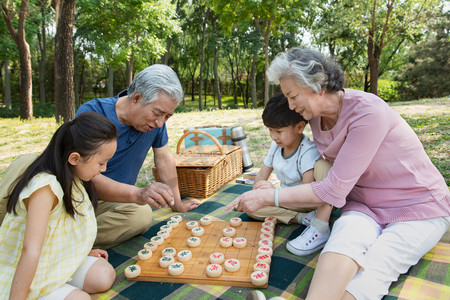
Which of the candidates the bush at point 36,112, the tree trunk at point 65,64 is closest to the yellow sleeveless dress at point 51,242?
the tree trunk at point 65,64

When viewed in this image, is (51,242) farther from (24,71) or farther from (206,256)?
(24,71)

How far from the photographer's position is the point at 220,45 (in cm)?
1831

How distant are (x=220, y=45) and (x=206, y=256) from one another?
1782 centimetres

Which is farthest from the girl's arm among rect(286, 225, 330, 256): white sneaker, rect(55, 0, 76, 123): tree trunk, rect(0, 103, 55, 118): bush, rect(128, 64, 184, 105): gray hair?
rect(0, 103, 55, 118): bush

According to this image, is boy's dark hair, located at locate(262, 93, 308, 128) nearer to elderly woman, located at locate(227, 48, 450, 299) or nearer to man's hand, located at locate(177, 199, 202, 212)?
elderly woman, located at locate(227, 48, 450, 299)

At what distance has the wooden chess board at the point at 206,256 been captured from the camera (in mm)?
1707

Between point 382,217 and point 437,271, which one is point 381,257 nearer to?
point 382,217

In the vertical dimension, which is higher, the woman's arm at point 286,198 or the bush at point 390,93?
the bush at point 390,93

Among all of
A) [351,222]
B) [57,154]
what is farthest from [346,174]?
[57,154]

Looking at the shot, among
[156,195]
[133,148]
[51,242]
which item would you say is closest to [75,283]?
[51,242]

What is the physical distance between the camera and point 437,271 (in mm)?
1708

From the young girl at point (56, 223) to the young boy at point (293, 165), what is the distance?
3.76 ft

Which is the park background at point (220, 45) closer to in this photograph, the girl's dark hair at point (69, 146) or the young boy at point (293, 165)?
the young boy at point (293, 165)

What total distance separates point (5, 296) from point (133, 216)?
3.20ft
